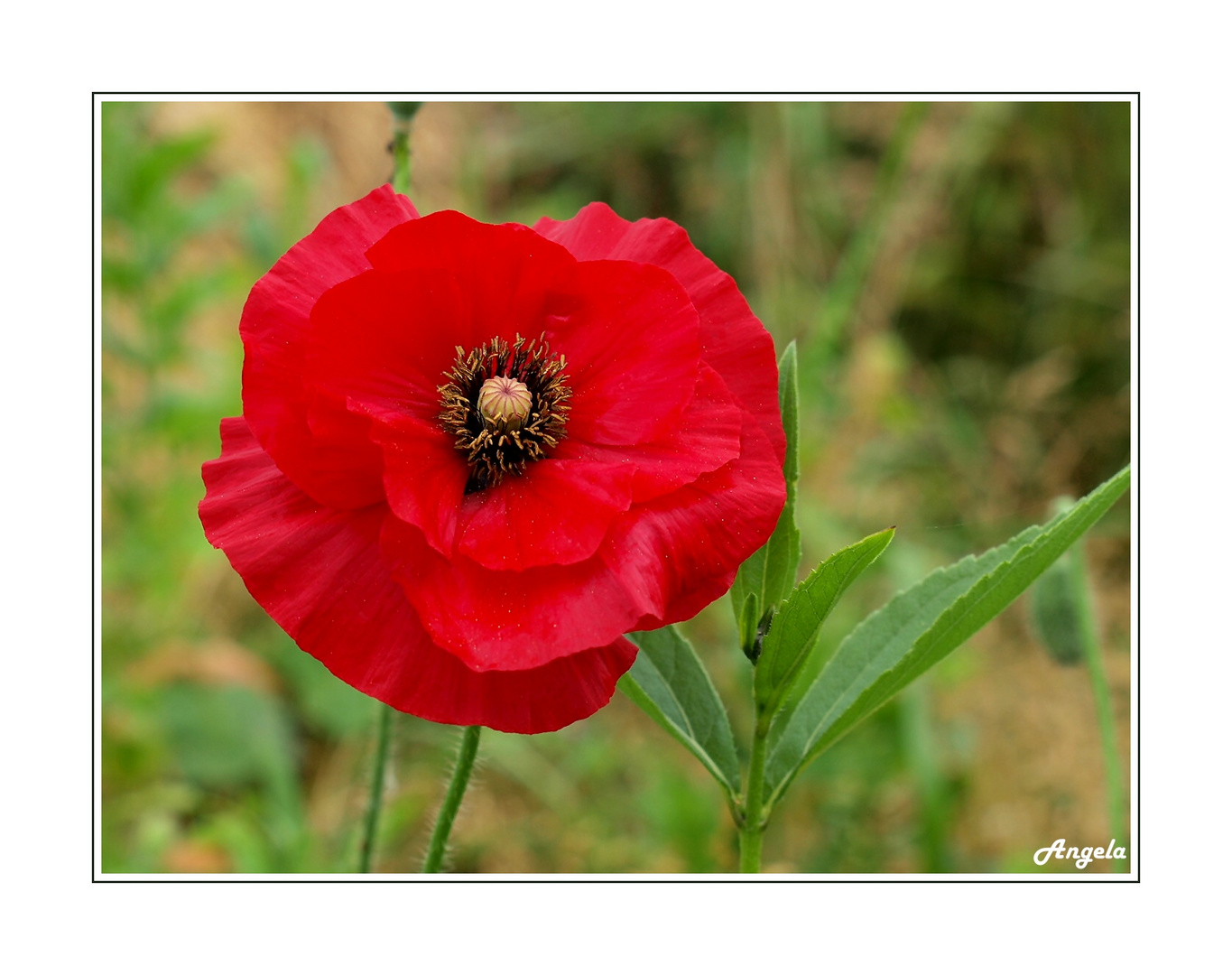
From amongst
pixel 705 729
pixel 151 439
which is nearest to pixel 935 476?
pixel 151 439

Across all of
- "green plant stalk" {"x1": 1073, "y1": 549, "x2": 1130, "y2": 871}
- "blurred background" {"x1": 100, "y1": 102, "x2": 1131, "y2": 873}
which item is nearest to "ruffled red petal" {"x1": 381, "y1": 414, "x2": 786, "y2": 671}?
"green plant stalk" {"x1": 1073, "y1": 549, "x2": 1130, "y2": 871}

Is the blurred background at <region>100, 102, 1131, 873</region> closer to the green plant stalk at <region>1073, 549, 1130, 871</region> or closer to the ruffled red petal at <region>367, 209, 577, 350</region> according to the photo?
the green plant stalk at <region>1073, 549, 1130, 871</region>

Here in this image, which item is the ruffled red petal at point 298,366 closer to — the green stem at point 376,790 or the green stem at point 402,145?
the green stem at point 402,145

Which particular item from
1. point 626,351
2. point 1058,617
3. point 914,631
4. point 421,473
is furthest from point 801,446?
point 421,473

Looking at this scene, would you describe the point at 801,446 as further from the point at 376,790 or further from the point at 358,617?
the point at 358,617

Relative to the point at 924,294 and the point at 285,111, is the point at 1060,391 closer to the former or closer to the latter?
the point at 924,294
